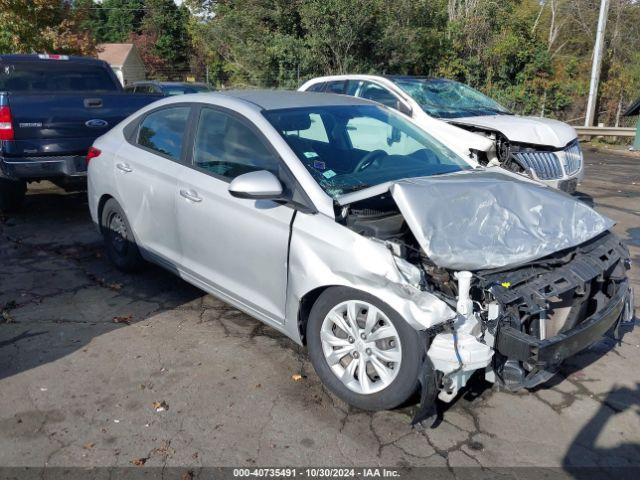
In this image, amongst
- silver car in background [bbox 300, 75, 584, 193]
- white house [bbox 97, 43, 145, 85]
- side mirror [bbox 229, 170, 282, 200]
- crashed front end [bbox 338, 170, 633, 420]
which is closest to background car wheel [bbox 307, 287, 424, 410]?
crashed front end [bbox 338, 170, 633, 420]

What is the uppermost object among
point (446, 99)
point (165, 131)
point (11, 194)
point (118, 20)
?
point (118, 20)

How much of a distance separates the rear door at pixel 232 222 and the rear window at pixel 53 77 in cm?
458

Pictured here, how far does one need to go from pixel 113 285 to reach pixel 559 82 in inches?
721

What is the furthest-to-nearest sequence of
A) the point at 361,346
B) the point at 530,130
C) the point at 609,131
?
1. the point at 609,131
2. the point at 530,130
3. the point at 361,346

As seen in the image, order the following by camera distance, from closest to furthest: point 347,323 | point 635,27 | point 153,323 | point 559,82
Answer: point 347,323 → point 153,323 → point 559,82 → point 635,27

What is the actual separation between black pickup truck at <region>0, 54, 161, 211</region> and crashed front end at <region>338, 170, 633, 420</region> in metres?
4.57

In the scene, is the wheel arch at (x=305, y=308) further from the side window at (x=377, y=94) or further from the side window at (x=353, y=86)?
the side window at (x=353, y=86)

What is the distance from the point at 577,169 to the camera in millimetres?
7523

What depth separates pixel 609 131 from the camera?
1675 cm

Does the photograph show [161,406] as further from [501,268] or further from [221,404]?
[501,268]

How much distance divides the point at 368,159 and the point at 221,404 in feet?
6.21

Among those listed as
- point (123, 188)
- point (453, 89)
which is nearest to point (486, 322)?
point (123, 188)

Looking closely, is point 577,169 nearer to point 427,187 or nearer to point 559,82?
point 427,187

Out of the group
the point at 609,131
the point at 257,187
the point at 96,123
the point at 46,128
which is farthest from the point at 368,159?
the point at 609,131
